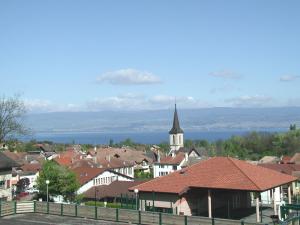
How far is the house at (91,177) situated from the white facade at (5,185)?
11.7 m

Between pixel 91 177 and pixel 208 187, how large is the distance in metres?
30.5

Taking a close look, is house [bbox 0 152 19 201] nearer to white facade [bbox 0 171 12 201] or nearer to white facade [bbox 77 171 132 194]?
A: white facade [bbox 0 171 12 201]

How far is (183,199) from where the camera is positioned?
36406 mm

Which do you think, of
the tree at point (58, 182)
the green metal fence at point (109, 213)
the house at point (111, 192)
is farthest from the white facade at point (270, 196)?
the tree at point (58, 182)

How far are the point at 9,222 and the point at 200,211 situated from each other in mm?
14169

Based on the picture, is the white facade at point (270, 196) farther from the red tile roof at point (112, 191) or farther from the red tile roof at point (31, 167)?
the red tile roof at point (31, 167)

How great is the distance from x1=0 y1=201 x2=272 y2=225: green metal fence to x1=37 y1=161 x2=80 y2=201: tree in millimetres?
12067

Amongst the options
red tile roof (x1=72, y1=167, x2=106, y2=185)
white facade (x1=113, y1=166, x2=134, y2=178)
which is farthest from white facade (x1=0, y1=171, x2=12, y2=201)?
white facade (x1=113, y1=166, x2=134, y2=178)

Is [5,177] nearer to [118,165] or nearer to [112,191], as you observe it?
[112,191]

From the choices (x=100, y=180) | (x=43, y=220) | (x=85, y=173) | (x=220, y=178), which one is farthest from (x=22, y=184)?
(x=220, y=178)

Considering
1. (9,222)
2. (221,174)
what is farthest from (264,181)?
(9,222)

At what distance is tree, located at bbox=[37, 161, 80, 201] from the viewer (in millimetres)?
48656

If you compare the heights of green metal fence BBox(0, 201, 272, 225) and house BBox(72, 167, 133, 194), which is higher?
house BBox(72, 167, 133, 194)

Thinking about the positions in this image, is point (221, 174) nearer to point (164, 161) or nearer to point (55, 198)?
point (55, 198)
